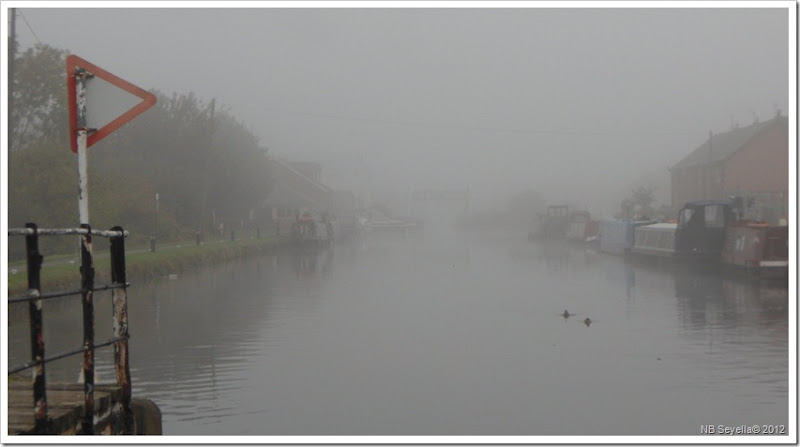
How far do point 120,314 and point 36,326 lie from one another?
92cm

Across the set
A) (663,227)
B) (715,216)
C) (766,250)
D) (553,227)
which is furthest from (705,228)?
(553,227)

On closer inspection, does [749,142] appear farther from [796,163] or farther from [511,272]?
[796,163]

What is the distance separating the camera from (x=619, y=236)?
145 feet

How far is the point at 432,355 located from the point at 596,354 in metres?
2.32

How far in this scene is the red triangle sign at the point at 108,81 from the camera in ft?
19.1

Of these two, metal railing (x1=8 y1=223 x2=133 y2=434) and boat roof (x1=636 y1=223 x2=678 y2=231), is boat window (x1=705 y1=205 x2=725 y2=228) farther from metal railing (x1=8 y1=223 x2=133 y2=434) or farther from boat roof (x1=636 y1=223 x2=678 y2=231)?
metal railing (x1=8 y1=223 x2=133 y2=434)

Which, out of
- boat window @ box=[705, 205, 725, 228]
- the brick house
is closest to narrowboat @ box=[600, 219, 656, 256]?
boat window @ box=[705, 205, 725, 228]

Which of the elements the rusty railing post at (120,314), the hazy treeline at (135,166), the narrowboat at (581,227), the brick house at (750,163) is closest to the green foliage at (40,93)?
the hazy treeline at (135,166)

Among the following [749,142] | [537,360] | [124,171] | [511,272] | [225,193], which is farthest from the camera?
[749,142]

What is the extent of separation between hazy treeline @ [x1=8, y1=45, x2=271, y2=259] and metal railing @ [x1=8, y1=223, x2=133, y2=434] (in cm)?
1895

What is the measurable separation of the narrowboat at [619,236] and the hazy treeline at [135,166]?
18984mm

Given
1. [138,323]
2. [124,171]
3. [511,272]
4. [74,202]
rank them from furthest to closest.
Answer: [124,171], [511,272], [74,202], [138,323]

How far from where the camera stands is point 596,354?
45.4ft

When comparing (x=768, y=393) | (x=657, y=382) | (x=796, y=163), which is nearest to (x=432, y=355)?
(x=657, y=382)
